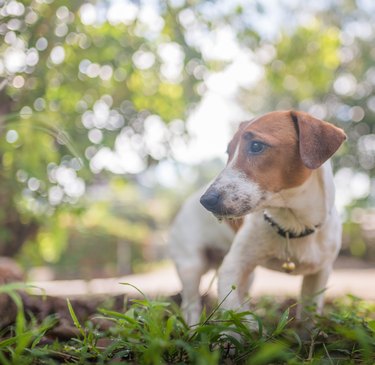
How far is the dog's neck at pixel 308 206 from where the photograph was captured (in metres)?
2.58

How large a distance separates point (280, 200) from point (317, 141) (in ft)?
1.12

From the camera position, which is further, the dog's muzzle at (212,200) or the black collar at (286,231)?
the black collar at (286,231)

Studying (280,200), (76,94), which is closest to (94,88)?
(76,94)

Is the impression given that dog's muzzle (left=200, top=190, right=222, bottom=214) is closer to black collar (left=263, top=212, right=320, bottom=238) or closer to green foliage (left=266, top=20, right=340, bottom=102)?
black collar (left=263, top=212, right=320, bottom=238)

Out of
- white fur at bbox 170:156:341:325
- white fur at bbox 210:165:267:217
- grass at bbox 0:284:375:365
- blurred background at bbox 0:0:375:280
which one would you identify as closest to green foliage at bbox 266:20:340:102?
blurred background at bbox 0:0:375:280

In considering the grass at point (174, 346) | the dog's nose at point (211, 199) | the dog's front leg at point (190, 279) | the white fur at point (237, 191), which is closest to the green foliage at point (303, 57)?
the dog's front leg at point (190, 279)

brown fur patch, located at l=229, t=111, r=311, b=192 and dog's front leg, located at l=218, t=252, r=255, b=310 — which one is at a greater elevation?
brown fur patch, located at l=229, t=111, r=311, b=192

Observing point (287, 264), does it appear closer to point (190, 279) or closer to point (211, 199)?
point (211, 199)

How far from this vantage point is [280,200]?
99.9 inches

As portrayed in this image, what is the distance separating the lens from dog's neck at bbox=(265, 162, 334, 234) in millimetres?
2582

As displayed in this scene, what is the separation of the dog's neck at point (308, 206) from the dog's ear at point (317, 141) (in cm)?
19

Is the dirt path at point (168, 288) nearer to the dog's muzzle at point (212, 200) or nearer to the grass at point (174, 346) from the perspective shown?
the dog's muzzle at point (212, 200)

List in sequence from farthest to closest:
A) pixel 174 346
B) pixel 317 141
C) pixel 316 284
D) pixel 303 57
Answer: pixel 303 57
pixel 316 284
pixel 317 141
pixel 174 346

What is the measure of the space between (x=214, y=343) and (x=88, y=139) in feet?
10.7
